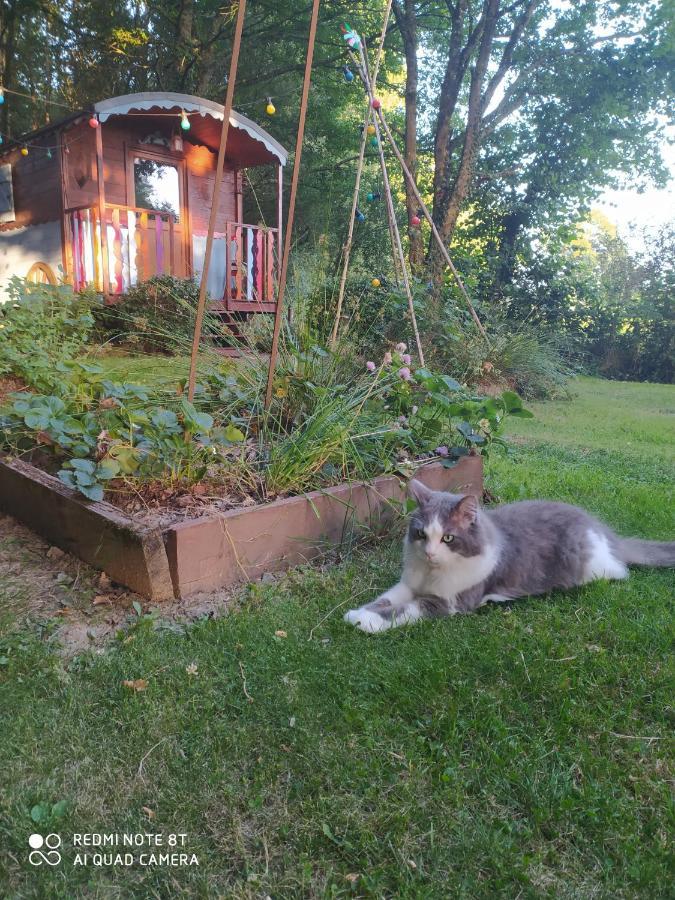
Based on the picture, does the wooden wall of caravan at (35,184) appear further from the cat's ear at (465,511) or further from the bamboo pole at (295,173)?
the cat's ear at (465,511)

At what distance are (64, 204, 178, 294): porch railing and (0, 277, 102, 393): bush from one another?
11.3 ft

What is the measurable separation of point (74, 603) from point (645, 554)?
2320 millimetres

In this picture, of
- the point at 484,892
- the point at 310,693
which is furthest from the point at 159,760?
the point at 484,892

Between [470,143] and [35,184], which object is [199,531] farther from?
[35,184]

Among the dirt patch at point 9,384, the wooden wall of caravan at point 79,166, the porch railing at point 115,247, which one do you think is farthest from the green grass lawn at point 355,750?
the wooden wall of caravan at point 79,166

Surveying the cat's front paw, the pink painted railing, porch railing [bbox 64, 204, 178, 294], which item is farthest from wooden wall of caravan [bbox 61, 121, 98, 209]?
the cat's front paw

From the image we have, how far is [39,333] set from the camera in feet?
14.8

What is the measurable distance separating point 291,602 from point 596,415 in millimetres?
5999

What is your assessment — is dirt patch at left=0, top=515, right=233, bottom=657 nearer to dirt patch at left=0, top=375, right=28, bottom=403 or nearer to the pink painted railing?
dirt patch at left=0, top=375, right=28, bottom=403

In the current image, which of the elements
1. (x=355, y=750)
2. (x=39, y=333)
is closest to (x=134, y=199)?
(x=39, y=333)

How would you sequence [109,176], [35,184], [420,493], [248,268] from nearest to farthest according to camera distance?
1. [420,493]
2. [248,268]
3. [109,176]
4. [35,184]

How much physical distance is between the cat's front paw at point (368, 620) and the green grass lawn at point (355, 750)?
1.9 inches

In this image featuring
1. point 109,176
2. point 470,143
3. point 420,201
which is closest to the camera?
point 420,201

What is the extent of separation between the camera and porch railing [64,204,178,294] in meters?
8.65
